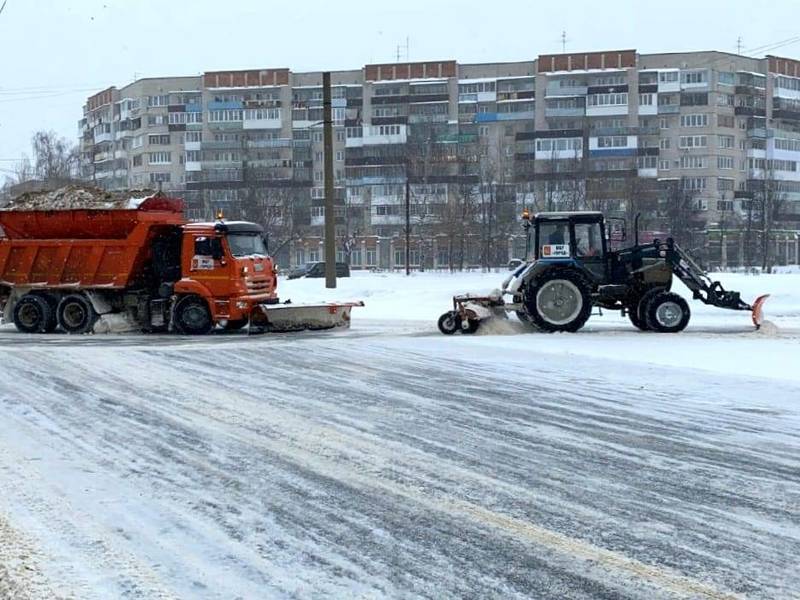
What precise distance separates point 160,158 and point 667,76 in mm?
52555

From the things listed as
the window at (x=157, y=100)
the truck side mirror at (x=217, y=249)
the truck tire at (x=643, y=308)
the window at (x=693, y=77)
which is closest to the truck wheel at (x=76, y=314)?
the truck side mirror at (x=217, y=249)

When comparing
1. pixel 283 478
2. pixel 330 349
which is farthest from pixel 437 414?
pixel 330 349

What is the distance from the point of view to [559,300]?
17.9 metres

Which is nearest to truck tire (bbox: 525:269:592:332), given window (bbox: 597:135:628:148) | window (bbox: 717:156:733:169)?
window (bbox: 597:135:628:148)

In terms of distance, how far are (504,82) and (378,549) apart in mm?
86803

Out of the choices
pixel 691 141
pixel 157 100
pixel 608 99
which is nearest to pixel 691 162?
pixel 691 141

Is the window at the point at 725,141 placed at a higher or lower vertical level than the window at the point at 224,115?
lower

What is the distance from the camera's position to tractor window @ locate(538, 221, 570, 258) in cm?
1800

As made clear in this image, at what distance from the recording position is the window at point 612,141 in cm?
8208

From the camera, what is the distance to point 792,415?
9219mm

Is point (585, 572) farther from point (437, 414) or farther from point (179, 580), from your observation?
point (437, 414)

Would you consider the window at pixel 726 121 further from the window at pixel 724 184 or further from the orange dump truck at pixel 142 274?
the orange dump truck at pixel 142 274

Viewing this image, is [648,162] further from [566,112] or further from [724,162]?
[566,112]

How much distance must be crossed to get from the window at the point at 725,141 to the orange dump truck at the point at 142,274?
74361 millimetres
